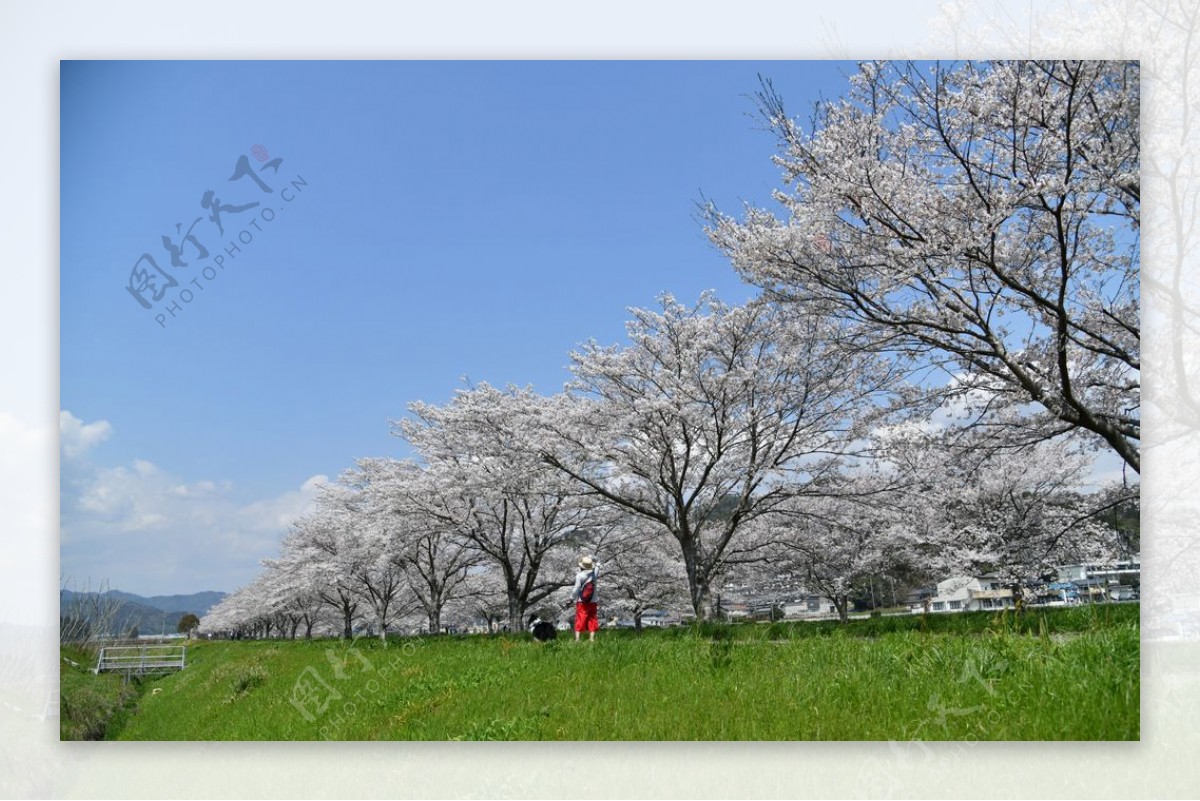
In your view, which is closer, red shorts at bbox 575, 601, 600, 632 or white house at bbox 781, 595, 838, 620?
red shorts at bbox 575, 601, 600, 632

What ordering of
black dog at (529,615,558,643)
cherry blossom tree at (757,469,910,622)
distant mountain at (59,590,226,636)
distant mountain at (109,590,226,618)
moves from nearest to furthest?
1. distant mountain at (59,590,226,636)
2. distant mountain at (109,590,226,618)
3. black dog at (529,615,558,643)
4. cherry blossom tree at (757,469,910,622)

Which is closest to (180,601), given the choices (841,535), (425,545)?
(841,535)

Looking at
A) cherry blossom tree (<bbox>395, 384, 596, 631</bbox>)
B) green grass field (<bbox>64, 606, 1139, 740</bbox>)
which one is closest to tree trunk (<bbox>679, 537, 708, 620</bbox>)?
cherry blossom tree (<bbox>395, 384, 596, 631</bbox>)

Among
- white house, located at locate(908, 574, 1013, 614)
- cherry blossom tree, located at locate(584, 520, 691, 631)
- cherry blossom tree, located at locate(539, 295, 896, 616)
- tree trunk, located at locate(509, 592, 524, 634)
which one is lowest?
tree trunk, located at locate(509, 592, 524, 634)

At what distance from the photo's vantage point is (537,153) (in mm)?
5027

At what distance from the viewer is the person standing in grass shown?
18.1 ft

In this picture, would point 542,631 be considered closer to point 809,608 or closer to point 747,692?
point 747,692

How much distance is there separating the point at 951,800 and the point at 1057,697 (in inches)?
25.8

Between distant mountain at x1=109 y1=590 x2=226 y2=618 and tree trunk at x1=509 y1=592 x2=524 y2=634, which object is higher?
distant mountain at x1=109 y1=590 x2=226 y2=618

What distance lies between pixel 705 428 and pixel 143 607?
6.29 m

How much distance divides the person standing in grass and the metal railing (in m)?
2.61

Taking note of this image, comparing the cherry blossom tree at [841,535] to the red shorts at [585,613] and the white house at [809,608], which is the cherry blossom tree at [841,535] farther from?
the red shorts at [585,613]

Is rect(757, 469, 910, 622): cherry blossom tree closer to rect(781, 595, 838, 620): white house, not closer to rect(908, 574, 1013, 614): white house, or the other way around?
rect(781, 595, 838, 620): white house

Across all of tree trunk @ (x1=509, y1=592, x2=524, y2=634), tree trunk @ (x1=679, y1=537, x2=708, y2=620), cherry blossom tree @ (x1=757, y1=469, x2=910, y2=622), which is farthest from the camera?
tree trunk @ (x1=509, y1=592, x2=524, y2=634)
